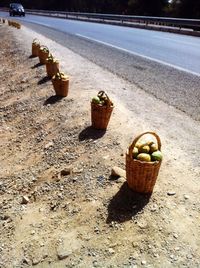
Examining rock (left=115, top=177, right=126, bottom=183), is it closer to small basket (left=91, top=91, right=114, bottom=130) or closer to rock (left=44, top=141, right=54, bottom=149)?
small basket (left=91, top=91, right=114, bottom=130)

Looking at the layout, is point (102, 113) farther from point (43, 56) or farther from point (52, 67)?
point (43, 56)

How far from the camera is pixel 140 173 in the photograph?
452 centimetres

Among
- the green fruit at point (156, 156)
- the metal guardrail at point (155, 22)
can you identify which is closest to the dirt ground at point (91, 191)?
the green fruit at point (156, 156)

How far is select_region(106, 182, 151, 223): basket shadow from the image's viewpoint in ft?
14.9

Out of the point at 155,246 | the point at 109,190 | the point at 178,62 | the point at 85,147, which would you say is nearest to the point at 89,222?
the point at 109,190

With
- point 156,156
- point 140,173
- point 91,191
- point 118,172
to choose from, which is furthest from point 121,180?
point 156,156

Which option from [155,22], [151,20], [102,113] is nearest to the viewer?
[102,113]

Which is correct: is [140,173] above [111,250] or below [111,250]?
above

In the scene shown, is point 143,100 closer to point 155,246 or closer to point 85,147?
point 85,147

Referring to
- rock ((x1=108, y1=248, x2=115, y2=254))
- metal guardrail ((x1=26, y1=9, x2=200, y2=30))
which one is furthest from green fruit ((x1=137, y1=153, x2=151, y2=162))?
metal guardrail ((x1=26, y1=9, x2=200, y2=30))

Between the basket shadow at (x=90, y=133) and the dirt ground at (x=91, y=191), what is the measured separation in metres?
0.02

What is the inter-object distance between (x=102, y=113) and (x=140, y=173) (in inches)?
85.0

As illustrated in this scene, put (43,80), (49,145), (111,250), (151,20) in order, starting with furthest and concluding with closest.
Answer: (151,20)
(43,80)
(49,145)
(111,250)

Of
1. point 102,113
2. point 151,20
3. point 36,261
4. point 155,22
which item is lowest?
point 155,22
